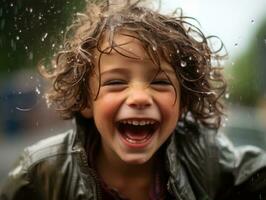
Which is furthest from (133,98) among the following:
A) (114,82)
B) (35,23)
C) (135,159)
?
(35,23)

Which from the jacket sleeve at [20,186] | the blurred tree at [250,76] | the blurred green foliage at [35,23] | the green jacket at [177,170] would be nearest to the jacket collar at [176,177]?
the green jacket at [177,170]

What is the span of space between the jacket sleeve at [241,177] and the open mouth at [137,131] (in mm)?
397

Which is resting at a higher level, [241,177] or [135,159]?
[135,159]

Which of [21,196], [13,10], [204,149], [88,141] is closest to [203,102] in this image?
[204,149]

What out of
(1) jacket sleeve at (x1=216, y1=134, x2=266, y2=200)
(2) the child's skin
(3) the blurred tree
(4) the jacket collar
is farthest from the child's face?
(3) the blurred tree

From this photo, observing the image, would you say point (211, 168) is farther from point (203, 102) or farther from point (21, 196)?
point (21, 196)

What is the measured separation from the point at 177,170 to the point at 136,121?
1.11ft

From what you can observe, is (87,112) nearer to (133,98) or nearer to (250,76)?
(133,98)

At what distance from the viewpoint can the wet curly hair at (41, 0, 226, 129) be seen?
9.73ft

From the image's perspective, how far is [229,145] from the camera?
130 inches

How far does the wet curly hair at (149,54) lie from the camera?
9.73 feet

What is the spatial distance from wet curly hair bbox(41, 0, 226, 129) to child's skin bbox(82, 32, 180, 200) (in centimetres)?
4

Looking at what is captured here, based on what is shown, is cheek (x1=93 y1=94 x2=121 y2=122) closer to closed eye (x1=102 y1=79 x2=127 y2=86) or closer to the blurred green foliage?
closed eye (x1=102 y1=79 x2=127 y2=86)

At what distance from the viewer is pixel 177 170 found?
3094mm
